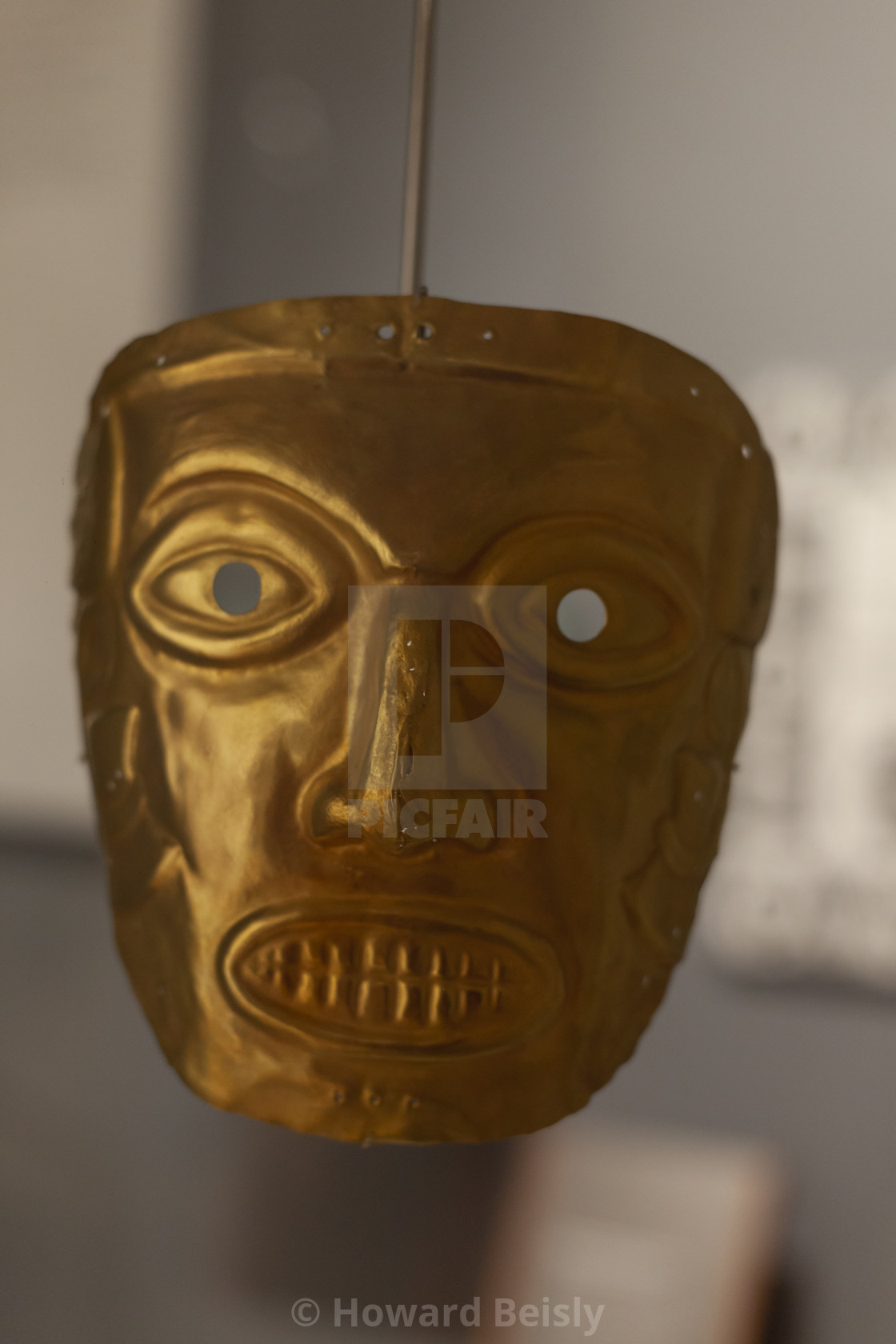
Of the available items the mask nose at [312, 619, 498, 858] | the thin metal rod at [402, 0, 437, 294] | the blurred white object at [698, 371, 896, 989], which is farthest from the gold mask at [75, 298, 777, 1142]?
the blurred white object at [698, 371, 896, 989]

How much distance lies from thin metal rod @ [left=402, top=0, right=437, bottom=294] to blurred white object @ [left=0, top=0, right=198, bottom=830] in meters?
0.31

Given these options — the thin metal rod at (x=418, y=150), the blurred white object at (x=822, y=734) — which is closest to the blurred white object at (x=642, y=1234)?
the blurred white object at (x=822, y=734)

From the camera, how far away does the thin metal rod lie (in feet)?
2.47

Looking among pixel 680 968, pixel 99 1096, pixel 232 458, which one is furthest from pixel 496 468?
pixel 99 1096

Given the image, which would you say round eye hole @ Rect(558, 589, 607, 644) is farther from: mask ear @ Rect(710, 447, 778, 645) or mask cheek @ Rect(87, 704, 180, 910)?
mask cheek @ Rect(87, 704, 180, 910)

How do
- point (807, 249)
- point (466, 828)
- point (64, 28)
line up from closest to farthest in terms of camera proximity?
point (466, 828) → point (807, 249) → point (64, 28)

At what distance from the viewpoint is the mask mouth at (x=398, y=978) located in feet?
2.11

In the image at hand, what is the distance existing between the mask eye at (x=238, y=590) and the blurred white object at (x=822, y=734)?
444mm

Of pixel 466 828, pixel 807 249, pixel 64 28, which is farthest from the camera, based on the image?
pixel 64 28

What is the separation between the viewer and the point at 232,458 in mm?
661

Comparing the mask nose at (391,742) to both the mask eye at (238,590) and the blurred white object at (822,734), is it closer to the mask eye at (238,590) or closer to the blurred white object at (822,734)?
the mask eye at (238,590)

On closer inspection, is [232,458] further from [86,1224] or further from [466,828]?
[86,1224]

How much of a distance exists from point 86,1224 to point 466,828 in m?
0.62

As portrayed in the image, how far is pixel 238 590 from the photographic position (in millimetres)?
699
